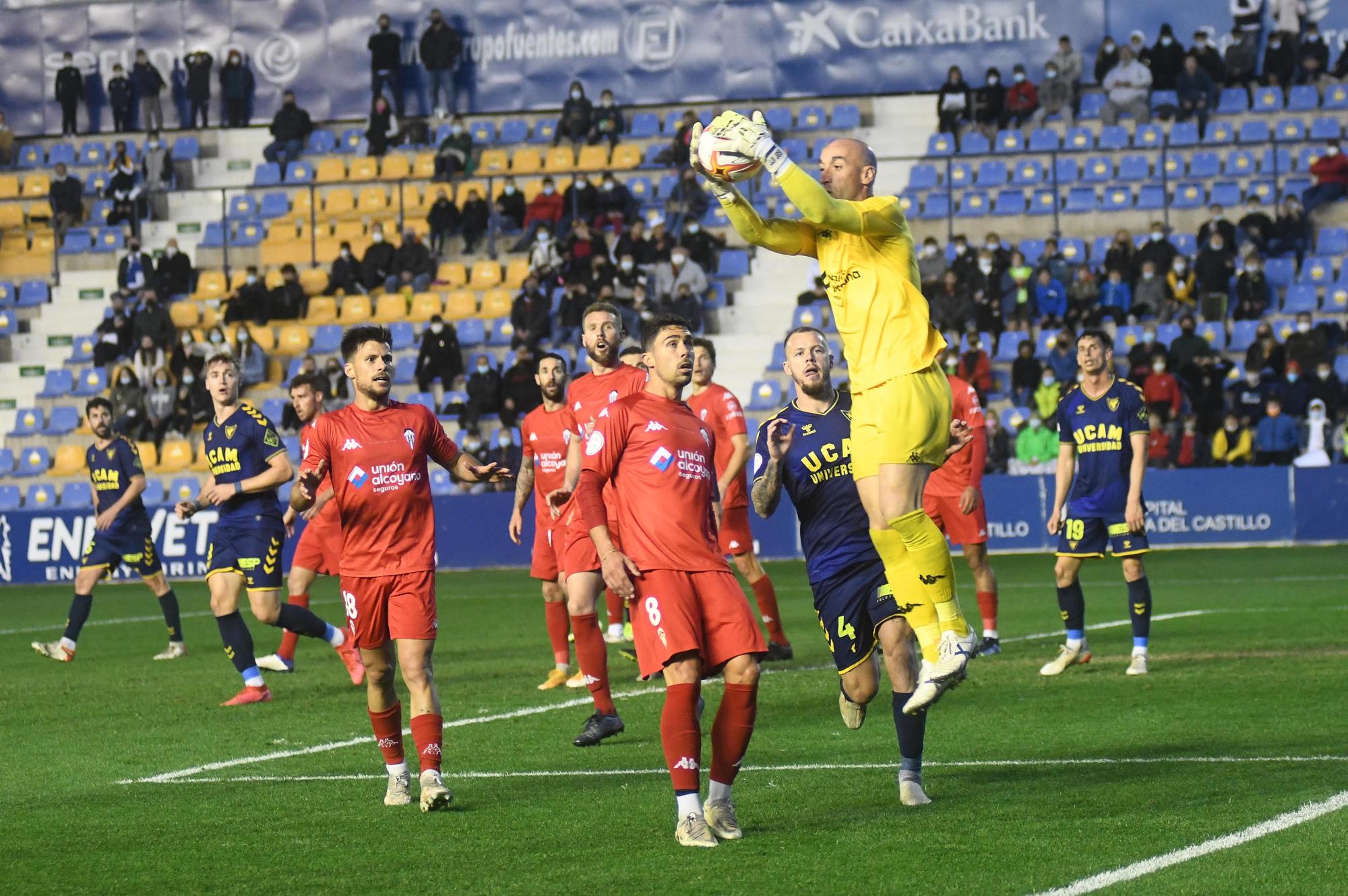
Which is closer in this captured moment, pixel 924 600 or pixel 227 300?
pixel 924 600

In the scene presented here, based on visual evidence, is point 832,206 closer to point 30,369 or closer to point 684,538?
point 684,538

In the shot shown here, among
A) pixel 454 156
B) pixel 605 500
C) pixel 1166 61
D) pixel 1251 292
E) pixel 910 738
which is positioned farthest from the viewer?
pixel 454 156

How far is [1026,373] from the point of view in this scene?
2712cm

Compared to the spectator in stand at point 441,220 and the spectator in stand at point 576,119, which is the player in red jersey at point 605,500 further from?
the spectator in stand at point 576,119

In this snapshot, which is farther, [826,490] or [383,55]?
[383,55]

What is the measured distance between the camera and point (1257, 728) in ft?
32.6

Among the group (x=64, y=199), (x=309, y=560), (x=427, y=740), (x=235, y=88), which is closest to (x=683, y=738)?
(x=427, y=740)

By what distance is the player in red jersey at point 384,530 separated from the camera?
856 cm

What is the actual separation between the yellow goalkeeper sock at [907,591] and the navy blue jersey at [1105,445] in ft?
18.3

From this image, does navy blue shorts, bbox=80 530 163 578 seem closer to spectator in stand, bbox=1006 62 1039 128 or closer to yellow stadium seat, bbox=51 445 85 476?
yellow stadium seat, bbox=51 445 85 476

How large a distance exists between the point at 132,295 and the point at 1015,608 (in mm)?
21261

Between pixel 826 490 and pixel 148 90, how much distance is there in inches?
1279

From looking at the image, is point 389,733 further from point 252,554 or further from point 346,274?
point 346,274

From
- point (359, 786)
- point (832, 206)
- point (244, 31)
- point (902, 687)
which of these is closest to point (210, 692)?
point (359, 786)
